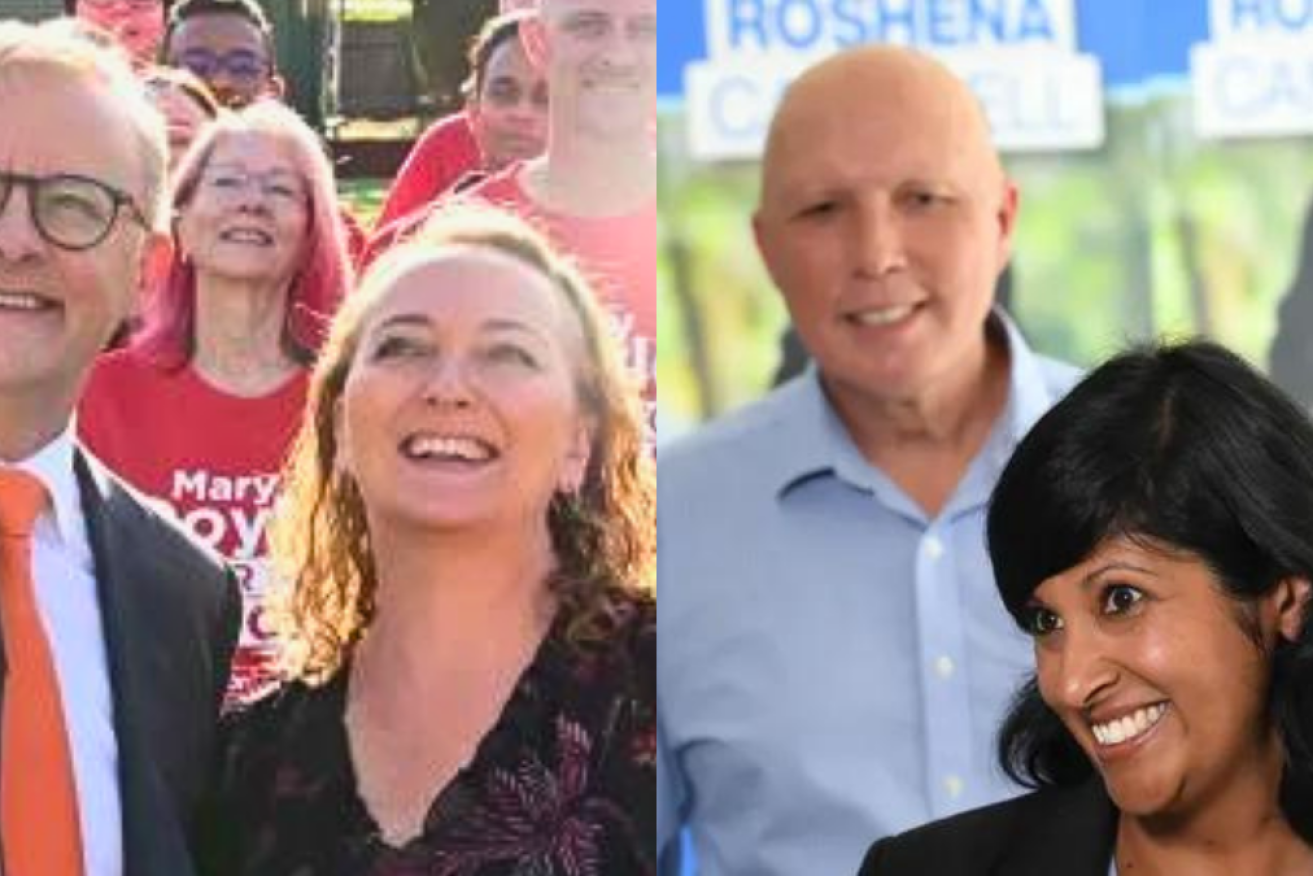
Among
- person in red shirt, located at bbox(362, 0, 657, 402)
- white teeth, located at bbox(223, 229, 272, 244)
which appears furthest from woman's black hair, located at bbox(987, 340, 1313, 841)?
white teeth, located at bbox(223, 229, 272, 244)

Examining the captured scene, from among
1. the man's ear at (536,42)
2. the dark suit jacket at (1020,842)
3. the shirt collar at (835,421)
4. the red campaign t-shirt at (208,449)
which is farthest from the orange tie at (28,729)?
the dark suit jacket at (1020,842)

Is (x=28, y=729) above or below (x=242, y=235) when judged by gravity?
below

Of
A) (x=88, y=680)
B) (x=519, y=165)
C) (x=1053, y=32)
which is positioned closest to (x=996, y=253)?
(x=1053, y=32)

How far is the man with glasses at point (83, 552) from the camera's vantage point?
9.57 feet

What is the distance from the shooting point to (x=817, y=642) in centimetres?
301

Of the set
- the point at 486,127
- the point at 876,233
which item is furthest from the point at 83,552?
the point at 876,233

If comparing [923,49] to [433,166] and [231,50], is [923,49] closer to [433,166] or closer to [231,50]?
[433,166]

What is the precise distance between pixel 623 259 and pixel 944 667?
2.21 feet

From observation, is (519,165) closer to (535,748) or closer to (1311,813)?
(535,748)

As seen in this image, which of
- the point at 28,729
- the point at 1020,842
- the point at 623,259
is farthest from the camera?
the point at 623,259

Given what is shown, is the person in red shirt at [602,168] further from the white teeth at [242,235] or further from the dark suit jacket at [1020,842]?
the dark suit jacket at [1020,842]

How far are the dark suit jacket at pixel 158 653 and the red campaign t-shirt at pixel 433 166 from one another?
0.50 m

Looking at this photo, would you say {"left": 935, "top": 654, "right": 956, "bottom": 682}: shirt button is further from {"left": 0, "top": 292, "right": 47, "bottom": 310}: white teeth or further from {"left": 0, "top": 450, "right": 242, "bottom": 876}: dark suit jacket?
{"left": 0, "top": 292, "right": 47, "bottom": 310}: white teeth

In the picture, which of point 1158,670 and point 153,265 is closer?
point 1158,670
